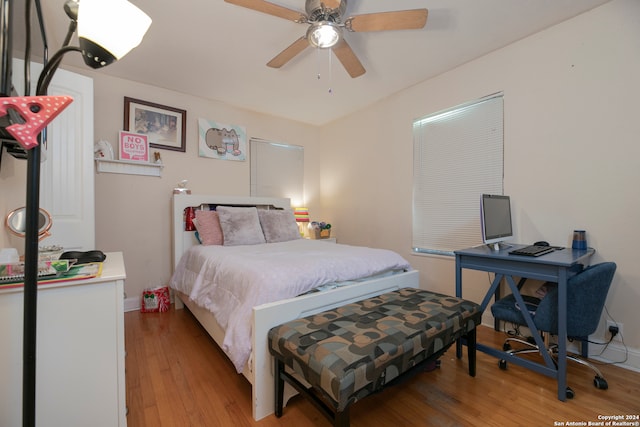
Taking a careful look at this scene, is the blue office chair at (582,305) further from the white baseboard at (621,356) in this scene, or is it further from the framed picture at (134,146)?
the framed picture at (134,146)

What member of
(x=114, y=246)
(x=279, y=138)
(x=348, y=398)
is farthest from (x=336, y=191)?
(x=348, y=398)

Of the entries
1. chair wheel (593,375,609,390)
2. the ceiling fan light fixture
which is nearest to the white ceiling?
the ceiling fan light fixture

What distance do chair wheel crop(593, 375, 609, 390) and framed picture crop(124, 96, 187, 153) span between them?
391cm

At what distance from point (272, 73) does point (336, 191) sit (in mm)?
1872

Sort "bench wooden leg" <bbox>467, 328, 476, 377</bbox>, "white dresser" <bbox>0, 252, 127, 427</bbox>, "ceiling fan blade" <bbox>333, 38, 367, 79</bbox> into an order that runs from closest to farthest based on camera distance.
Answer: "white dresser" <bbox>0, 252, 127, 427</bbox> → "bench wooden leg" <bbox>467, 328, 476, 377</bbox> → "ceiling fan blade" <bbox>333, 38, 367, 79</bbox>

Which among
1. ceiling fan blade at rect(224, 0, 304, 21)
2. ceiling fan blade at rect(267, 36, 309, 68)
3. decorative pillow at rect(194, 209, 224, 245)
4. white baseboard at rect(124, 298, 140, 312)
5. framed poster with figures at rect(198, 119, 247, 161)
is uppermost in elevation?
ceiling fan blade at rect(224, 0, 304, 21)

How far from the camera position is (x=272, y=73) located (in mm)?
2643

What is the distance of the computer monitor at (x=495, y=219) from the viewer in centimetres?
182

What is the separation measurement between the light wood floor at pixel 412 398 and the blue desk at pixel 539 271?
0.36ft

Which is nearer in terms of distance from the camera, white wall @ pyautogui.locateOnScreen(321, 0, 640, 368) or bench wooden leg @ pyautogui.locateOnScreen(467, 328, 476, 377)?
bench wooden leg @ pyautogui.locateOnScreen(467, 328, 476, 377)

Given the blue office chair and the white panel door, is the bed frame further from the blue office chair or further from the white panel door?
the white panel door

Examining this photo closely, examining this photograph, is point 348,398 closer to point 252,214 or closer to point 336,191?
→ point 252,214

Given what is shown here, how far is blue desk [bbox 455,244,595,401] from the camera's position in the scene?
4.81ft

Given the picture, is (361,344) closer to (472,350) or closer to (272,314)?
(272,314)
